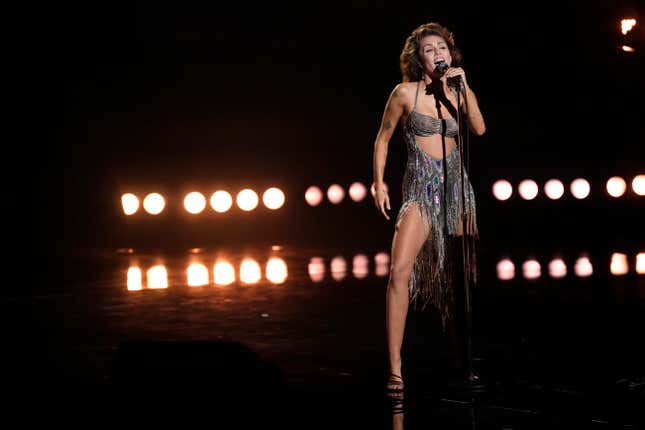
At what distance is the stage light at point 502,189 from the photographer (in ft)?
51.7

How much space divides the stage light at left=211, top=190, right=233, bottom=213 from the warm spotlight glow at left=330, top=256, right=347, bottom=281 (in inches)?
145

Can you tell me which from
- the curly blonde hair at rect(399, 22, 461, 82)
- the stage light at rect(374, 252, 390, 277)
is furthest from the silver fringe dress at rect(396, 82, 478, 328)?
the stage light at rect(374, 252, 390, 277)

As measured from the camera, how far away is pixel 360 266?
12266mm

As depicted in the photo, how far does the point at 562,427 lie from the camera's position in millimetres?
4543

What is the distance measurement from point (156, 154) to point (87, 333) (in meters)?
8.85

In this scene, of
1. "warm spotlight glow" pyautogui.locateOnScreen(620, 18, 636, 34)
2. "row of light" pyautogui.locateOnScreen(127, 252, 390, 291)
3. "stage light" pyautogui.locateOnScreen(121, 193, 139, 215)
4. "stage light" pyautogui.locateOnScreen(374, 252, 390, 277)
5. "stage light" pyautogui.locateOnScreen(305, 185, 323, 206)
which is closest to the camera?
"row of light" pyautogui.locateOnScreen(127, 252, 390, 291)

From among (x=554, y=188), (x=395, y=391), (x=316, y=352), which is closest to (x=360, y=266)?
(x=554, y=188)

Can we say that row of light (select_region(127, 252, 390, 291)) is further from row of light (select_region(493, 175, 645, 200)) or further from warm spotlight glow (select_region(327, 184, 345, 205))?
warm spotlight glow (select_region(327, 184, 345, 205))

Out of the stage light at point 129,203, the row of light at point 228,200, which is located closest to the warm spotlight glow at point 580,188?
the row of light at point 228,200

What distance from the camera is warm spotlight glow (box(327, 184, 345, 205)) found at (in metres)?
16.8

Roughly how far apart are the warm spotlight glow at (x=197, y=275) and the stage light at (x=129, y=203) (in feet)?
12.6

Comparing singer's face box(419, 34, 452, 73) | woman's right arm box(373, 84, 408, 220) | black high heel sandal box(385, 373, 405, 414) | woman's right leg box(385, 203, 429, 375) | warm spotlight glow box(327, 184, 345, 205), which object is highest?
warm spotlight glow box(327, 184, 345, 205)

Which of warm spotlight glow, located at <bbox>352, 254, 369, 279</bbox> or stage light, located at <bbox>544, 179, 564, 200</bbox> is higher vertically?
stage light, located at <bbox>544, 179, 564, 200</bbox>

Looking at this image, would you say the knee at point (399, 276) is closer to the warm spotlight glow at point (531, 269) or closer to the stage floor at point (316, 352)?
the stage floor at point (316, 352)
